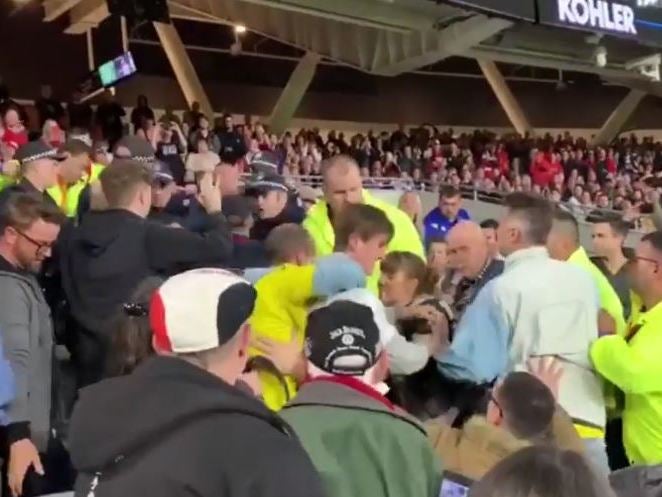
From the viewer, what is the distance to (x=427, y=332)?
3.88m

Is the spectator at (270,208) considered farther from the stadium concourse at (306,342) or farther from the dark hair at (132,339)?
the dark hair at (132,339)

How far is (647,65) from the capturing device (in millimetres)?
18359

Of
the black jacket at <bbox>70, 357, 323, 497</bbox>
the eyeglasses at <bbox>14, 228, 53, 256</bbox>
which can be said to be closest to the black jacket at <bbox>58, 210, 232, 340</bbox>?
the eyeglasses at <bbox>14, 228, 53, 256</bbox>

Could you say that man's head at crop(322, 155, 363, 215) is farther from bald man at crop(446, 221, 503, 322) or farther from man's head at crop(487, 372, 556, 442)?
man's head at crop(487, 372, 556, 442)

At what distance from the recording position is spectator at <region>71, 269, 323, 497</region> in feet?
6.39

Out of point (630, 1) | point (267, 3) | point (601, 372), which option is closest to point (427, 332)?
point (601, 372)

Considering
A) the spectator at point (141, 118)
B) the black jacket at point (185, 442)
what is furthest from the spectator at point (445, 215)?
the black jacket at point (185, 442)

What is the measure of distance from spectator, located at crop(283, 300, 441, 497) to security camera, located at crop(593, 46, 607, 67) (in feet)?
53.5

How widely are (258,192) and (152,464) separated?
314cm

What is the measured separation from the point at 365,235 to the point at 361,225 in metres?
0.04

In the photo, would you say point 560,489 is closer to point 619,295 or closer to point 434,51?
point 619,295

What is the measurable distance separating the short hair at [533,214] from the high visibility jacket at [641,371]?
0.44 meters

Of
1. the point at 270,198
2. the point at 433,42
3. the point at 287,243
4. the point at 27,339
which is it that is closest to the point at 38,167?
the point at 270,198

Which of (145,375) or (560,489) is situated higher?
(145,375)
